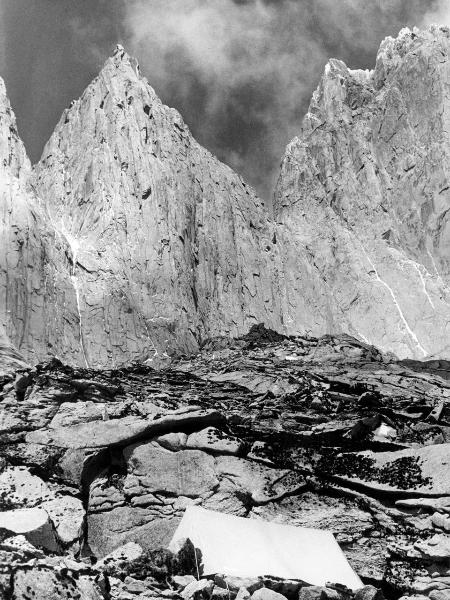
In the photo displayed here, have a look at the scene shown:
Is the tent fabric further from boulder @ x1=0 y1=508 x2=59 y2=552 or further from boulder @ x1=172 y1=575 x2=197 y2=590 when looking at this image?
boulder @ x1=0 y1=508 x2=59 y2=552

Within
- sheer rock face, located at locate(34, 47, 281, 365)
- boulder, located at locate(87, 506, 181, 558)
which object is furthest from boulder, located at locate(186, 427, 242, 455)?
sheer rock face, located at locate(34, 47, 281, 365)

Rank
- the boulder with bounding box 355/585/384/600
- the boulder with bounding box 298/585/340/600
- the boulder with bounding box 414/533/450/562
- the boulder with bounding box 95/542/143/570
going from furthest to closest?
the boulder with bounding box 414/533/450/562
the boulder with bounding box 355/585/384/600
the boulder with bounding box 298/585/340/600
the boulder with bounding box 95/542/143/570

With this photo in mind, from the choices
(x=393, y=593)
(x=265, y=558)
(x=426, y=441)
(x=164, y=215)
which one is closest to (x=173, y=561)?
(x=265, y=558)

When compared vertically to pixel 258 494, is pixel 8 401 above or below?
above

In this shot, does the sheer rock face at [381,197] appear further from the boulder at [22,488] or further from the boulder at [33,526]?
the boulder at [33,526]

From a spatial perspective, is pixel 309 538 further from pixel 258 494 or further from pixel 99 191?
pixel 99 191

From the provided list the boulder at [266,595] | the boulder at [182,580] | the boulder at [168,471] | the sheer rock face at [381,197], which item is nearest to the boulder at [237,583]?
the boulder at [266,595]

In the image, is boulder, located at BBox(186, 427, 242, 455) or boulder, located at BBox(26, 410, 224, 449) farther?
boulder, located at BBox(186, 427, 242, 455)
